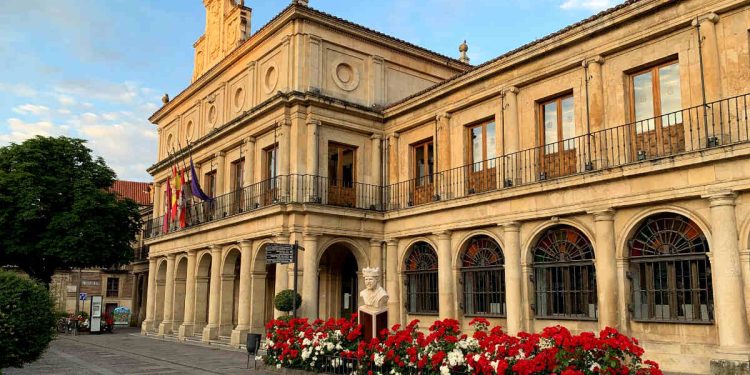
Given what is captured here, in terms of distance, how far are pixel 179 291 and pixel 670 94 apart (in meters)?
20.5

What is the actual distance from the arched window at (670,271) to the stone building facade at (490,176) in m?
0.04

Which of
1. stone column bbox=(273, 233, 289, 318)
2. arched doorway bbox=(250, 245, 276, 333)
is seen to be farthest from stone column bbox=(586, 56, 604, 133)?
arched doorway bbox=(250, 245, 276, 333)

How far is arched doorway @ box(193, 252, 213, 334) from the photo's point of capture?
25047 mm

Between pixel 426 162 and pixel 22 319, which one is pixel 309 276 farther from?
pixel 22 319

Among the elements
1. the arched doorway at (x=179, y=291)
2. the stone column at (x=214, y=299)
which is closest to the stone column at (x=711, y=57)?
the stone column at (x=214, y=299)

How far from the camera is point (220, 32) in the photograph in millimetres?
26062

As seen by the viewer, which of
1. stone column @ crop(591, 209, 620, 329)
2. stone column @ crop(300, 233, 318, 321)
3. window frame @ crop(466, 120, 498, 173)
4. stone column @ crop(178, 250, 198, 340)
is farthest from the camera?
stone column @ crop(178, 250, 198, 340)

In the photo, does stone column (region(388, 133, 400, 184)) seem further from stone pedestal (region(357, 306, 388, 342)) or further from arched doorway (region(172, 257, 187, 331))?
arched doorway (region(172, 257, 187, 331))

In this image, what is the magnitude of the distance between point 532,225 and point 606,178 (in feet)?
8.27

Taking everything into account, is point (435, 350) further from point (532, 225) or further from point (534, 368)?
point (532, 225)

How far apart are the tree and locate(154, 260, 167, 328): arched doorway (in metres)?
5.03

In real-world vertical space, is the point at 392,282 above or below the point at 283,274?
below

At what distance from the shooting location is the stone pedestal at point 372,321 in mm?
12031

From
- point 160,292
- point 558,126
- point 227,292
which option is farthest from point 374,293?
point 160,292
